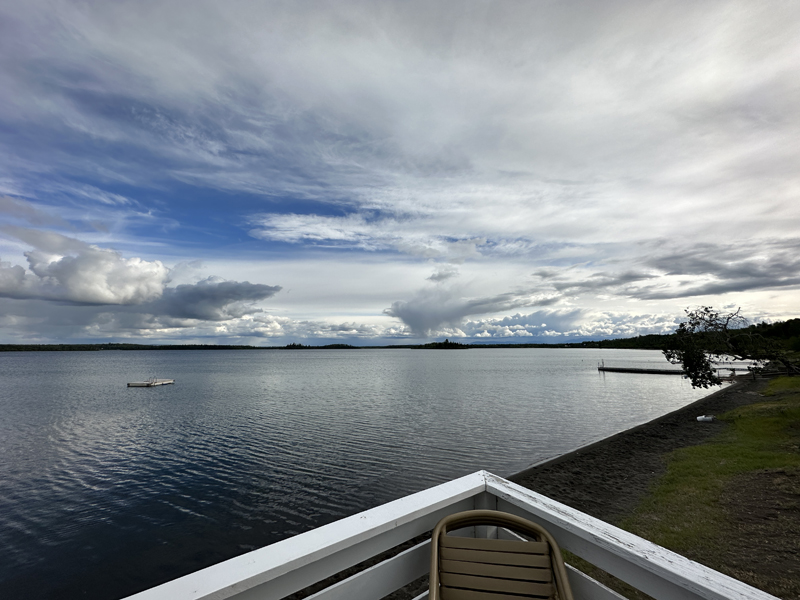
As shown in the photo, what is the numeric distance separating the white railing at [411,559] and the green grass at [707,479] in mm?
7523

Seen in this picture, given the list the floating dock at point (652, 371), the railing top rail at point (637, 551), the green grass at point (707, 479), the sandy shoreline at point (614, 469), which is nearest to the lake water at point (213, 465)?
the sandy shoreline at point (614, 469)

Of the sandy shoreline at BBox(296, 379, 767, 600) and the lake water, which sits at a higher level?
the sandy shoreline at BBox(296, 379, 767, 600)

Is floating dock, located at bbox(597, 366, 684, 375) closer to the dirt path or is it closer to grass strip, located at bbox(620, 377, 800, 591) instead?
the dirt path

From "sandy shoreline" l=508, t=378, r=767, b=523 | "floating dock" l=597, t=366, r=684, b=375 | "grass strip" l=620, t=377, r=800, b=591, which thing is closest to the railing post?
"grass strip" l=620, t=377, r=800, b=591

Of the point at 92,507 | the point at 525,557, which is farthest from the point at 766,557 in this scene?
the point at 92,507

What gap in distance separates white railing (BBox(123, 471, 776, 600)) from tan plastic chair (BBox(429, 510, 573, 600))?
0.46ft

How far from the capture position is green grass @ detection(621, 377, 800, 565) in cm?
863

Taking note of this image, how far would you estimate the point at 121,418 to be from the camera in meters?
32.0

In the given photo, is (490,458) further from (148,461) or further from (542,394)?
(542,394)

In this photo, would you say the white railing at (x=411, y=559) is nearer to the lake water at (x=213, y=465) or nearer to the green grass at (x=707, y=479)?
the green grass at (x=707, y=479)

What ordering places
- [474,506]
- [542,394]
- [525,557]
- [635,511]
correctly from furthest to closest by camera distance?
[542,394] < [635,511] < [474,506] < [525,557]

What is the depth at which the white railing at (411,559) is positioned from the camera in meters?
1.72

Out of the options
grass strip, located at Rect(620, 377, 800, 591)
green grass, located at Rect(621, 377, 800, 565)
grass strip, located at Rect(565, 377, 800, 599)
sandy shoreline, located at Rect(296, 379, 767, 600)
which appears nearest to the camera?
grass strip, located at Rect(565, 377, 800, 599)

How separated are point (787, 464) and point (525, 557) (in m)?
15.8
